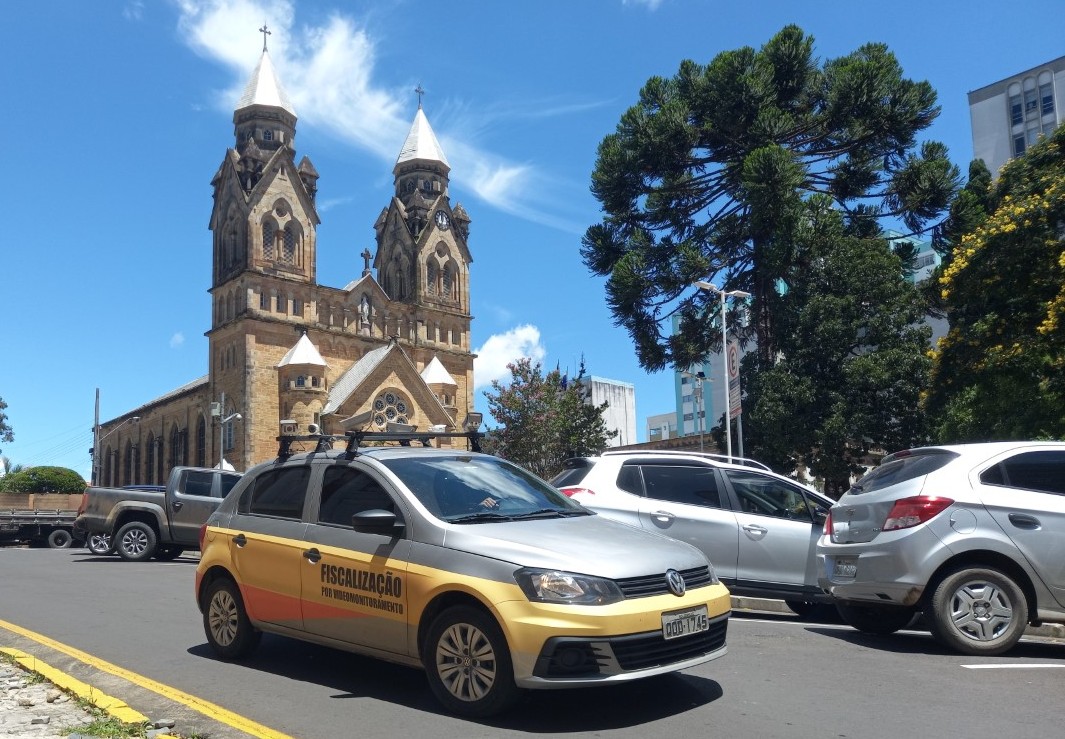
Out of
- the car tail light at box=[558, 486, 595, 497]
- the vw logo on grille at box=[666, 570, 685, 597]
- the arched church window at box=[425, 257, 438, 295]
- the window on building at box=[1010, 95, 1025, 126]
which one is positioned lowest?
the vw logo on grille at box=[666, 570, 685, 597]

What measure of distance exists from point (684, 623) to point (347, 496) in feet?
8.05

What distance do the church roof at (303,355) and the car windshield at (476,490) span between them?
5102 centimetres

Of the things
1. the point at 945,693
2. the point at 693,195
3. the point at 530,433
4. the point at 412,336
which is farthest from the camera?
the point at 412,336

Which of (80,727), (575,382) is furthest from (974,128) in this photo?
(80,727)

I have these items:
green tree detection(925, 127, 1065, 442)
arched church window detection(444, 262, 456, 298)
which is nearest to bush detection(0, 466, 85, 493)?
arched church window detection(444, 262, 456, 298)

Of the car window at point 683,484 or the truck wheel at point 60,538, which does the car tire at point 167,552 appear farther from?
the car window at point 683,484

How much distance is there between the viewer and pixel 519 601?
A: 485cm

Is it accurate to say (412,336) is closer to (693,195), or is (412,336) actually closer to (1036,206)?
(693,195)

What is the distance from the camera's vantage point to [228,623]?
22.3 feet

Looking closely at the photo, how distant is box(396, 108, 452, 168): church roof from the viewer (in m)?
71.1

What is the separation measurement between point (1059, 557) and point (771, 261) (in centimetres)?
2114

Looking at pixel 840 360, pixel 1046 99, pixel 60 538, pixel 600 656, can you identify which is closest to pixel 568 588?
pixel 600 656

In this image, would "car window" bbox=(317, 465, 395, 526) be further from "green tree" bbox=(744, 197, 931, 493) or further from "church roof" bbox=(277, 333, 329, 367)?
"church roof" bbox=(277, 333, 329, 367)

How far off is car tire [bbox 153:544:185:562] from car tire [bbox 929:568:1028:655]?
48.5 ft
